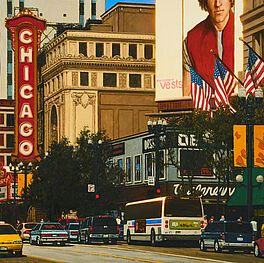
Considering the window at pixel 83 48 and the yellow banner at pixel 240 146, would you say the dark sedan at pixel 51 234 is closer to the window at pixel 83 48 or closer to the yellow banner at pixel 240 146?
the yellow banner at pixel 240 146

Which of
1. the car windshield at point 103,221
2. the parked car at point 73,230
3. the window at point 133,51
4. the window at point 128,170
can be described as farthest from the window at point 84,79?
the car windshield at point 103,221

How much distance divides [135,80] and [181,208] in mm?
68267

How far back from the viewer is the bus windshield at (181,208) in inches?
1844

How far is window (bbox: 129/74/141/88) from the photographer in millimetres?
114062

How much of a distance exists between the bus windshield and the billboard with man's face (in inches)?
1621

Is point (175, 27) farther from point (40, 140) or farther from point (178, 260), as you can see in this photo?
point (178, 260)

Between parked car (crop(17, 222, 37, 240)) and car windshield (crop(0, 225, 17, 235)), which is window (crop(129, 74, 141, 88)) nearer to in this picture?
parked car (crop(17, 222, 37, 240))

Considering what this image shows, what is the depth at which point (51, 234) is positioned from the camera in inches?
1954

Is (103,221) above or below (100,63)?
below

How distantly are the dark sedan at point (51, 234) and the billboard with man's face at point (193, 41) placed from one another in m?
40.7

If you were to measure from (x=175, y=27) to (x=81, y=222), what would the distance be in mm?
41808

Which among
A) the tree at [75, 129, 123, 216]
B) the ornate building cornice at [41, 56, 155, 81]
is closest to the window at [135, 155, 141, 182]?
the tree at [75, 129, 123, 216]

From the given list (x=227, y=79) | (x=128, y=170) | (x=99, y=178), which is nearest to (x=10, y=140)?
(x=128, y=170)

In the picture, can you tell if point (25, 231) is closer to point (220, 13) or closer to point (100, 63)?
point (220, 13)
